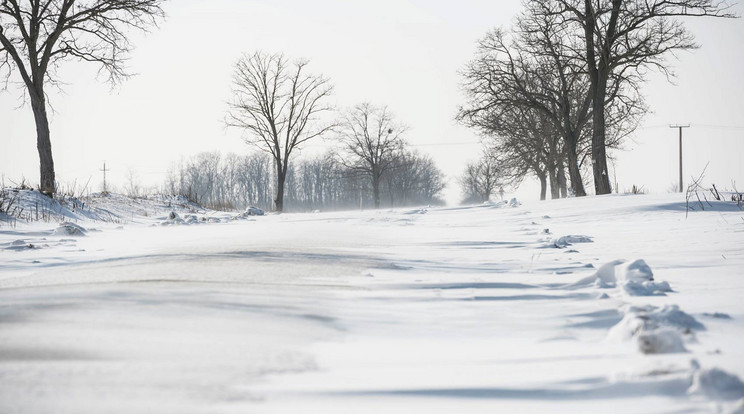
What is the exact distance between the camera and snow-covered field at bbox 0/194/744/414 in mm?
1093

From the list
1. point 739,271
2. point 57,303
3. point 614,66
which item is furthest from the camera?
point 614,66

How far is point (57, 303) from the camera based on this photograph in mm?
1891

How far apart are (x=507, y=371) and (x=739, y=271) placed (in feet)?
7.38

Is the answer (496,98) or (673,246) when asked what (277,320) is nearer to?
(673,246)

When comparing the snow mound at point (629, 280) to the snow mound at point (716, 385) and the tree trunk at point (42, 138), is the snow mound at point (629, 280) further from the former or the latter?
the tree trunk at point (42, 138)

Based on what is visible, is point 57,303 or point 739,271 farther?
point 739,271

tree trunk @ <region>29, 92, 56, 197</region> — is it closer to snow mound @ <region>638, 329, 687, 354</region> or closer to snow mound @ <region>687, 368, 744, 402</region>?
snow mound @ <region>638, 329, 687, 354</region>

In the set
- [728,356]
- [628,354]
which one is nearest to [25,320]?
[628,354]

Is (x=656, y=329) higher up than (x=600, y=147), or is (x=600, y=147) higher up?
(x=600, y=147)

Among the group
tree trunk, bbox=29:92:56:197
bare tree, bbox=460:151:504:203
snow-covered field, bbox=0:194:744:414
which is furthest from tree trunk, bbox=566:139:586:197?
bare tree, bbox=460:151:504:203

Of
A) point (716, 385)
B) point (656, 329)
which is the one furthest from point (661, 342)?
point (716, 385)

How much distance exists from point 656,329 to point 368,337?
80cm

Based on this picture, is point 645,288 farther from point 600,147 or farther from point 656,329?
point 600,147

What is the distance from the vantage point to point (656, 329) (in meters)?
1.52
